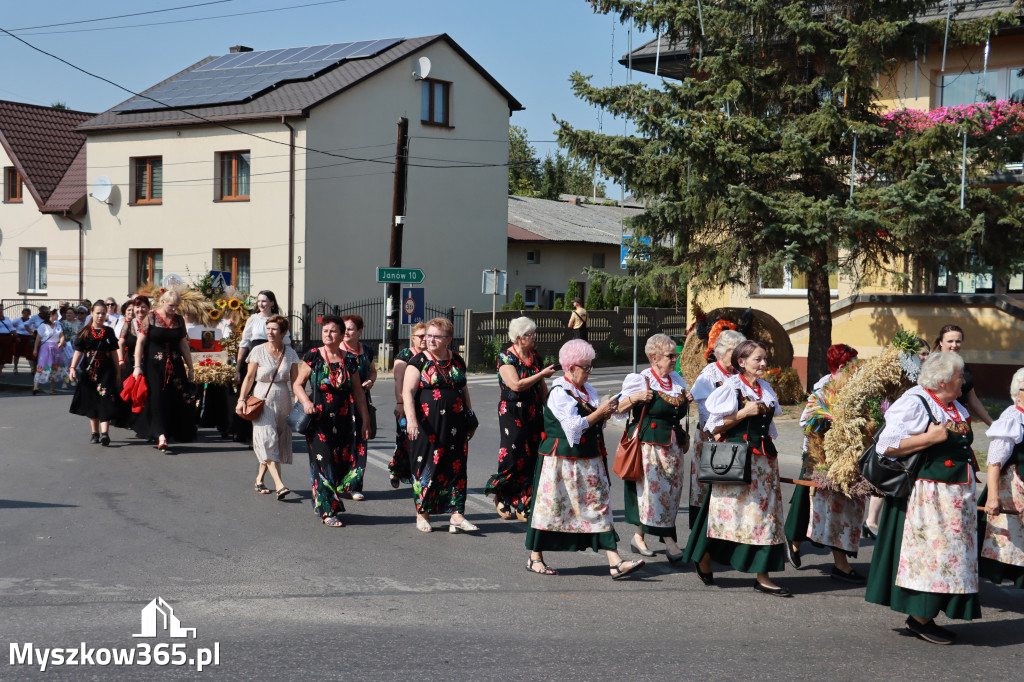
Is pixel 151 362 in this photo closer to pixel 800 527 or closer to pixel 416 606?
pixel 416 606

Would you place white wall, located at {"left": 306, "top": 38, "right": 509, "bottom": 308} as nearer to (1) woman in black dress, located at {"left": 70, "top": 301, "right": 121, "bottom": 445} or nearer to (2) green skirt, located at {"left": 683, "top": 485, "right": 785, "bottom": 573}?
(1) woman in black dress, located at {"left": 70, "top": 301, "right": 121, "bottom": 445}

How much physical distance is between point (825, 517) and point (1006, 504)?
46.4 inches

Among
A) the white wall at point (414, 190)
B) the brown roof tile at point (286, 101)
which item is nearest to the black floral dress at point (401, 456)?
the white wall at point (414, 190)

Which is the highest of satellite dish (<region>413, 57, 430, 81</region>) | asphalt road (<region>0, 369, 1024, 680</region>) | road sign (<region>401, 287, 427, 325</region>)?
satellite dish (<region>413, 57, 430, 81</region>)

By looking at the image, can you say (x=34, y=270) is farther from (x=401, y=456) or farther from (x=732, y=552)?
(x=732, y=552)

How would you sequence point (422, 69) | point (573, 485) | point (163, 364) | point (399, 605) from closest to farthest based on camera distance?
point (399, 605)
point (573, 485)
point (163, 364)
point (422, 69)

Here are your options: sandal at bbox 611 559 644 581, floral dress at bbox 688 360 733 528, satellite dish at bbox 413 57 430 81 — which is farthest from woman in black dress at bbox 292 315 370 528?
satellite dish at bbox 413 57 430 81

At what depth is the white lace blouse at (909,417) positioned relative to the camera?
224 inches

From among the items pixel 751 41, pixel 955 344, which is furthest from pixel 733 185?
pixel 955 344

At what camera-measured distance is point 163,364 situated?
12.2m

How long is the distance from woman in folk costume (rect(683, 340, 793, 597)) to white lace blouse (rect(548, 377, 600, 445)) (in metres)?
0.83

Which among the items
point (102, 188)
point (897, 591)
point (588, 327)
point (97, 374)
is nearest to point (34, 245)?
point (102, 188)

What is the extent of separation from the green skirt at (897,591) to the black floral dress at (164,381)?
29.2 feet

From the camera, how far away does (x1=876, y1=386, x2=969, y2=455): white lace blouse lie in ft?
18.7
